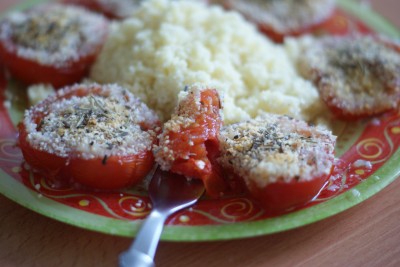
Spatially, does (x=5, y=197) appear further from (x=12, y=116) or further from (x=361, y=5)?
(x=361, y=5)

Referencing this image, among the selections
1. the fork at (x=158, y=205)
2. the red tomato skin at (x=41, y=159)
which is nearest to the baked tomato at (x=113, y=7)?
the red tomato skin at (x=41, y=159)

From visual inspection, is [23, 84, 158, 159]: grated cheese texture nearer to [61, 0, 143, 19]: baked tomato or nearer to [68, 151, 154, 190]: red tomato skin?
[68, 151, 154, 190]: red tomato skin

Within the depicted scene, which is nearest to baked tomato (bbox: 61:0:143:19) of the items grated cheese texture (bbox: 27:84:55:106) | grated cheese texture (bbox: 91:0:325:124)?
grated cheese texture (bbox: 91:0:325:124)

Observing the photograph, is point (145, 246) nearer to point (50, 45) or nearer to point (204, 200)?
point (204, 200)

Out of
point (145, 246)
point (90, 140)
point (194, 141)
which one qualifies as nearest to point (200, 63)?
point (194, 141)

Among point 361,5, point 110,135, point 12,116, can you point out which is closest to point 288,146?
point 110,135
